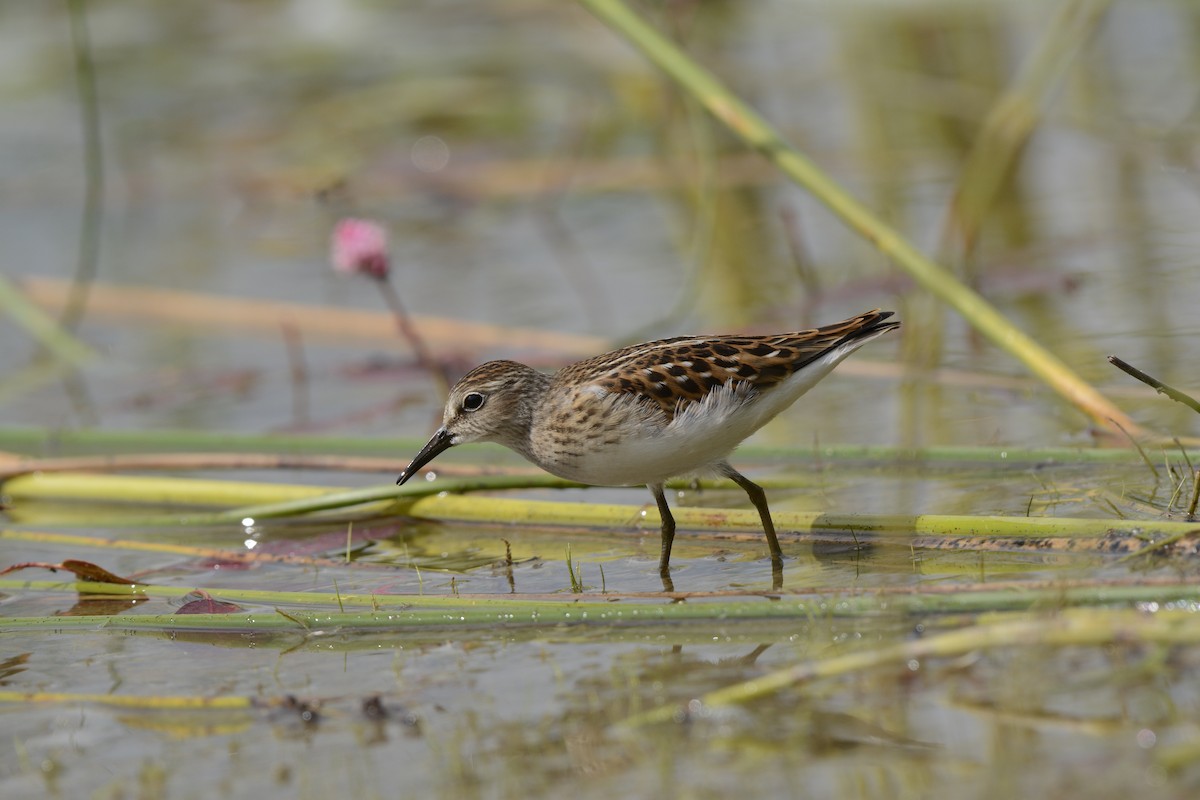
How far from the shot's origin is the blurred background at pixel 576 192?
27.7 feet

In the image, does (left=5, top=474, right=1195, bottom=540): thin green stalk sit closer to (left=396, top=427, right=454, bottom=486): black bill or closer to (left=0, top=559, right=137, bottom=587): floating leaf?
(left=396, top=427, right=454, bottom=486): black bill

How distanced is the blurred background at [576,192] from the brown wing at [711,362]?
3.66 ft

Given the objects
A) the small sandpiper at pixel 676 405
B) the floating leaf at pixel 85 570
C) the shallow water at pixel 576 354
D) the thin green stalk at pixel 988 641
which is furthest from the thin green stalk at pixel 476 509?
the thin green stalk at pixel 988 641

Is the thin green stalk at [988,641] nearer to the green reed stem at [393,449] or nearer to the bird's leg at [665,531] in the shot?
the bird's leg at [665,531]

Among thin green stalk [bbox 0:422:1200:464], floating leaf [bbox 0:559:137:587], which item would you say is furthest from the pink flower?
floating leaf [bbox 0:559:137:587]

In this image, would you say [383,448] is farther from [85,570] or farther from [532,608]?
[532,608]

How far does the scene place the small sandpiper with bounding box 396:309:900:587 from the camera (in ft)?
18.7

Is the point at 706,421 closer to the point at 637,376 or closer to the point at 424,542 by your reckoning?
the point at 637,376

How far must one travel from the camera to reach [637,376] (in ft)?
19.1

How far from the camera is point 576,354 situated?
8.77 meters

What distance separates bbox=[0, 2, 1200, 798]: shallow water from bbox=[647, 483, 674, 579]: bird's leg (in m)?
0.12

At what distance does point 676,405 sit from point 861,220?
54.9 inches

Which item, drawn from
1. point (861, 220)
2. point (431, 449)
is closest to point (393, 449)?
point (431, 449)

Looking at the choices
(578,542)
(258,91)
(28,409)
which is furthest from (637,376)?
(258,91)
